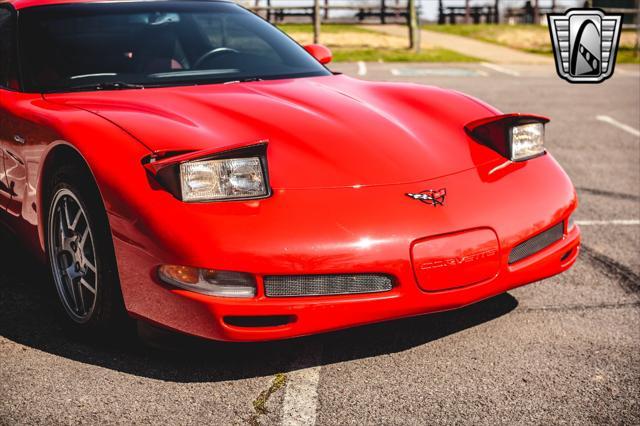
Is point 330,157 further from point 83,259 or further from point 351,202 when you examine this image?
point 83,259

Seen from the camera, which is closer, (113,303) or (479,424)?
(479,424)

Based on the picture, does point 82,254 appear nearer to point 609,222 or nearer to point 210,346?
point 210,346

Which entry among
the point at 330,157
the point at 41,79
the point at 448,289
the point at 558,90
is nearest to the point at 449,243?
the point at 448,289

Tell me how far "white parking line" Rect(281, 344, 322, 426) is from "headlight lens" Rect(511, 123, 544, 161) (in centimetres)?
115

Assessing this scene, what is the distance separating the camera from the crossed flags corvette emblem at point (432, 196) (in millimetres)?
3043

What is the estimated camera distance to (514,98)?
1081cm

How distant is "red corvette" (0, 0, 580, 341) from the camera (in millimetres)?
2797

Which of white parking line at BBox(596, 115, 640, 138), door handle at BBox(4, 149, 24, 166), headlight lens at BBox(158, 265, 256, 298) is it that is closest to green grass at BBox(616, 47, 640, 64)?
white parking line at BBox(596, 115, 640, 138)

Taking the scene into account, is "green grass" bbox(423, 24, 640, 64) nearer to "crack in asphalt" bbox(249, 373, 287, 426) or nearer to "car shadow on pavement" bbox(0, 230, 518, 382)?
"car shadow on pavement" bbox(0, 230, 518, 382)

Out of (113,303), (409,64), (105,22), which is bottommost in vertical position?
(409,64)

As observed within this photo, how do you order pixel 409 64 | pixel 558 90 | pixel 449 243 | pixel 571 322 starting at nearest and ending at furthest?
pixel 449 243 → pixel 571 322 → pixel 558 90 → pixel 409 64

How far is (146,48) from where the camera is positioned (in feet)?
13.7

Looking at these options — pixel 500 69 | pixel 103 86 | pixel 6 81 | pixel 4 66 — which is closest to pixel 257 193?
pixel 103 86

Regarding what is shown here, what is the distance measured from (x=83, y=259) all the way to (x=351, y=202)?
1068 mm
